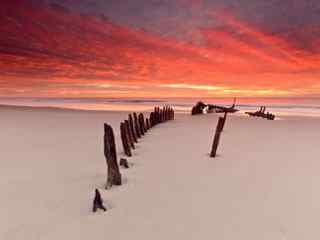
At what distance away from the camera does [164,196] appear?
6.36 m

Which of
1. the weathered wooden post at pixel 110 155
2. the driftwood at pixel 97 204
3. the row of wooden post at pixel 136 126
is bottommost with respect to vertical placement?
the row of wooden post at pixel 136 126

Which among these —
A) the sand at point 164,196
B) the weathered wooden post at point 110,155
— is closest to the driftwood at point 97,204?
the sand at point 164,196

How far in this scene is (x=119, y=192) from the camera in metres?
6.49

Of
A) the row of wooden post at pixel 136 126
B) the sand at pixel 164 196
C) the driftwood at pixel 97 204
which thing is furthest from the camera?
the row of wooden post at pixel 136 126

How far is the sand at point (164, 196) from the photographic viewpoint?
4.82 metres

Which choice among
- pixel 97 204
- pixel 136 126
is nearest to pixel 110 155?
pixel 97 204

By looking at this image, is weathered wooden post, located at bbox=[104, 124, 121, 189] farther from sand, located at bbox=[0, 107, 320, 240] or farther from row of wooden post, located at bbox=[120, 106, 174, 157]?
row of wooden post, located at bbox=[120, 106, 174, 157]

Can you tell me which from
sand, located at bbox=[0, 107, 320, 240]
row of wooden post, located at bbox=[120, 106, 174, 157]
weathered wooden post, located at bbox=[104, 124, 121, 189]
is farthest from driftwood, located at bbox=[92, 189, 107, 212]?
row of wooden post, located at bbox=[120, 106, 174, 157]

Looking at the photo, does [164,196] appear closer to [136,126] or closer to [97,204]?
[97,204]

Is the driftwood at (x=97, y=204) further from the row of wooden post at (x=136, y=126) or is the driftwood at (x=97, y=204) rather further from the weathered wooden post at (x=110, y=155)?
the row of wooden post at (x=136, y=126)

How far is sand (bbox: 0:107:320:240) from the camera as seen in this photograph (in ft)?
15.8

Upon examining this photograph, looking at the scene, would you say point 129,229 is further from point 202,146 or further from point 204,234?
point 202,146

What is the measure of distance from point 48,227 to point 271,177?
5.82 m

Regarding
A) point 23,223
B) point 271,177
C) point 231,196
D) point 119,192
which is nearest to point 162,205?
point 119,192
